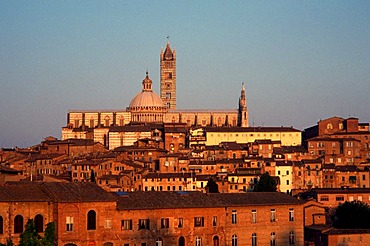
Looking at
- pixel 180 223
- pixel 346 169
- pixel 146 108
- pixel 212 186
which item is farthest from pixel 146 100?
pixel 180 223

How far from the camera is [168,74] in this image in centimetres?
11612

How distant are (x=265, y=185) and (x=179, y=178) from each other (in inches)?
302

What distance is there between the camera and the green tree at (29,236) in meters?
29.5

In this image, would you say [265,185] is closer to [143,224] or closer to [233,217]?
[233,217]

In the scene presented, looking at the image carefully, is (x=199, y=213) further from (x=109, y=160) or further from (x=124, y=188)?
(x=109, y=160)

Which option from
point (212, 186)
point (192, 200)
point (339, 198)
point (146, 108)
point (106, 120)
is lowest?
point (339, 198)

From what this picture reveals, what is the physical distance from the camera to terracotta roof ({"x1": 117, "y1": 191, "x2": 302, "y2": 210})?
115ft

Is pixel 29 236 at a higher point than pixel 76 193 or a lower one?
lower

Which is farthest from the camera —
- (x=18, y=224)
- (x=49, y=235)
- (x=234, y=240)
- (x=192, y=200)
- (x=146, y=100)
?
(x=146, y=100)

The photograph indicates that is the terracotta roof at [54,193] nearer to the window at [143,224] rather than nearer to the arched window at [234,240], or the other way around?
the window at [143,224]

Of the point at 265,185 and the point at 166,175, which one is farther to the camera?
the point at 166,175

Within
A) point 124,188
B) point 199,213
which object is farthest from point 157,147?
point 199,213

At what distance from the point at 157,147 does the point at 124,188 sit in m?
18.3

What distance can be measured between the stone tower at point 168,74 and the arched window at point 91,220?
81299 millimetres
